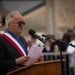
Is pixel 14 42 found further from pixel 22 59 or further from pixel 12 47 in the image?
pixel 22 59

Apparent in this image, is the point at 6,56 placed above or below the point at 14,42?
below

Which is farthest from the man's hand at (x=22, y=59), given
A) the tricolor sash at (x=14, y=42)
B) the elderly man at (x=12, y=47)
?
the tricolor sash at (x=14, y=42)

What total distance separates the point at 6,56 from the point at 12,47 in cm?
17

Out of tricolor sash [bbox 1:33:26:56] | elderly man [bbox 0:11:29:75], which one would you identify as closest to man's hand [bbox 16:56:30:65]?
elderly man [bbox 0:11:29:75]

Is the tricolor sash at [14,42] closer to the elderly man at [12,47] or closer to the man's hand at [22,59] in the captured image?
the elderly man at [12,47]

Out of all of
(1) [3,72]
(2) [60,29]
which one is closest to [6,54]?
(1) [3,72]

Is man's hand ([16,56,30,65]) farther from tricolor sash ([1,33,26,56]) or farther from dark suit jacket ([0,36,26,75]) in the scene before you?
tricolor sash ([1,33,26,56])

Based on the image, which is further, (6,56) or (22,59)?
(6,56)

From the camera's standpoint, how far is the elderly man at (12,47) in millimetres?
5949

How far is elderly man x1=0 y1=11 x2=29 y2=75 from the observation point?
5949 mm

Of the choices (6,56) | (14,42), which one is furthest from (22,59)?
(14,42)

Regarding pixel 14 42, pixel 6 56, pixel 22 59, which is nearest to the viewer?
pixel 22 59

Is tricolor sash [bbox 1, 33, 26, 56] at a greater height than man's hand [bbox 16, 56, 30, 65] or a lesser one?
greater

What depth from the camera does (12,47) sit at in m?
6.19
